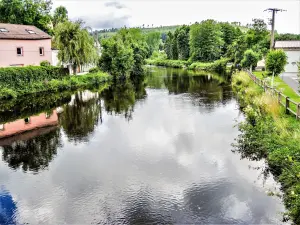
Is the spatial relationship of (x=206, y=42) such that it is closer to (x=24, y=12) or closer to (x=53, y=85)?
(x=24, y=12)

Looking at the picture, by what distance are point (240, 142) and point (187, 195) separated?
5979 millimetres

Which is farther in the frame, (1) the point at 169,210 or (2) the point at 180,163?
(2) the point at 180,163

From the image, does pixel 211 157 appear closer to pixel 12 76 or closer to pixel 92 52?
pixel 12 76

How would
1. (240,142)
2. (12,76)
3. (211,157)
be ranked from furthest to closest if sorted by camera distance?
(12,76), (240,142), (211,157)

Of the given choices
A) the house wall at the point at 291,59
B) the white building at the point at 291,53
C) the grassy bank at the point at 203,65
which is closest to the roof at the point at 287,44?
the white building at the point at 291,53

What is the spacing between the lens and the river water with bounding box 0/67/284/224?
376 inches

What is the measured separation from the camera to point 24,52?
1495 inches

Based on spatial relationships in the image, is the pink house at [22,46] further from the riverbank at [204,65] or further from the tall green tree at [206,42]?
the tall green tree at [206,42]

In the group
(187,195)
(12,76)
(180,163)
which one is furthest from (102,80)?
(187,195)

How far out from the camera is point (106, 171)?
497 inches

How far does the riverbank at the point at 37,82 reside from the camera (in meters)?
30.1

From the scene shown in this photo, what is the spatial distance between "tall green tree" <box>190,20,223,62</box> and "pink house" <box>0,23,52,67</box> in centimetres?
4220

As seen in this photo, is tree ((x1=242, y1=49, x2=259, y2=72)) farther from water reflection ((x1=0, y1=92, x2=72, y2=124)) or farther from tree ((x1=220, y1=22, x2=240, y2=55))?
tree ((x1=220, y1=22, x2=240, y2=55))

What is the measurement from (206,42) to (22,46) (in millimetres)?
47829
